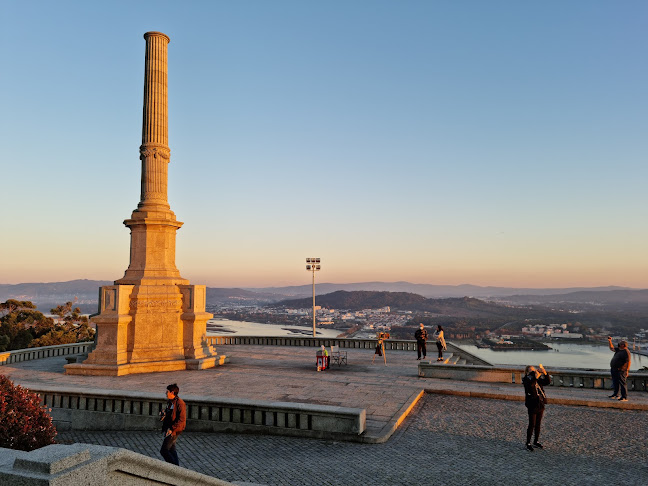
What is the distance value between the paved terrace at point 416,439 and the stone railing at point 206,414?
0.94 feet

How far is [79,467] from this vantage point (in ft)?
13.1

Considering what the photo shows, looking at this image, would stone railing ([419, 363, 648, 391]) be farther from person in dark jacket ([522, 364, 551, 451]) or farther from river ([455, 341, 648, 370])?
river ([455, 341, 648, 370])

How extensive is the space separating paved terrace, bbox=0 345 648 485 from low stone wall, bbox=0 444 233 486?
3.15 meters

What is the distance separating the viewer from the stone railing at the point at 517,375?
1449 centimetres

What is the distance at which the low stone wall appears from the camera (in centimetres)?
384

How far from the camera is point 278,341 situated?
27125mm

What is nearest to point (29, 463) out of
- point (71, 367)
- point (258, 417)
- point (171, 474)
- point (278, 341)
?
point (171, 474)

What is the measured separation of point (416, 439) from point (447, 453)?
3.32ft

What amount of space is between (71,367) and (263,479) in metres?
13.1

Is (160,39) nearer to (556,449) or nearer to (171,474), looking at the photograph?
(171,474)

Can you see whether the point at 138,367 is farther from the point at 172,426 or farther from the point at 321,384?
the point at 172,426

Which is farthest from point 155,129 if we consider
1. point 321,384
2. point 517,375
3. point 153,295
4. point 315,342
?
point 517,375

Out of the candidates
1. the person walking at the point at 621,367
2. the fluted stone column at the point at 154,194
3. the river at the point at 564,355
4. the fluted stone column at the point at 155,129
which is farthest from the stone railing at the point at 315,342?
the river at the point at 564,355

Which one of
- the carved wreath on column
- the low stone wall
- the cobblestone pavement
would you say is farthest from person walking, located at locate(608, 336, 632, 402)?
the carved wreath on column
